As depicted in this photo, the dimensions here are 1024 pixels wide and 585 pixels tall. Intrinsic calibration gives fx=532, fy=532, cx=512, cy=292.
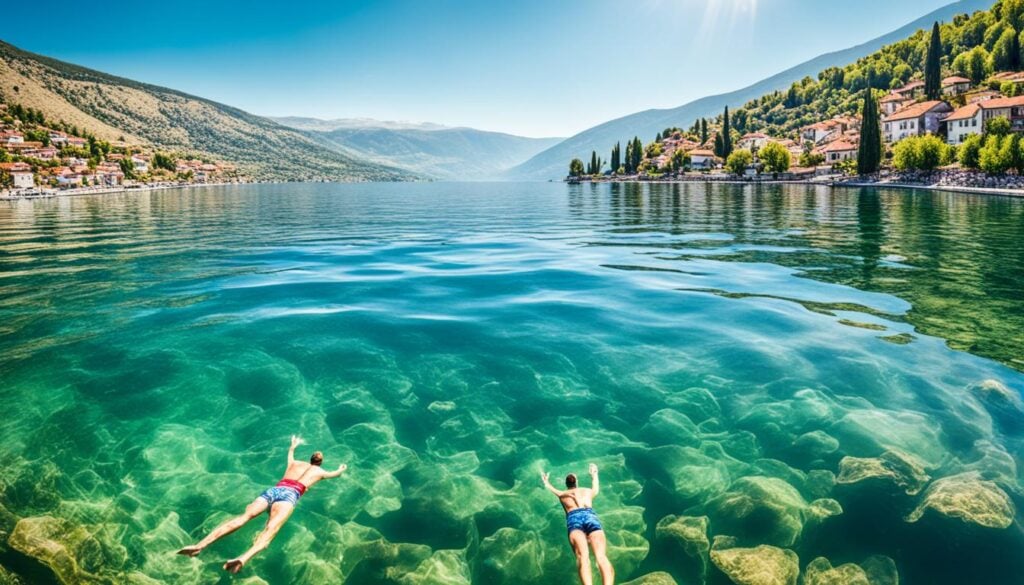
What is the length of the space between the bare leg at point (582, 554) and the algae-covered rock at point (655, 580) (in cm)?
69

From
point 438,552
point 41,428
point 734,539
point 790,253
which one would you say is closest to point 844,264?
point 790,253

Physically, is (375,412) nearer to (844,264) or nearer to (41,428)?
(41,428)

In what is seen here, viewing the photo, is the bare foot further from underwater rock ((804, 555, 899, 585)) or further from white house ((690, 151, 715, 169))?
white house ((690, 151, 715, 169))

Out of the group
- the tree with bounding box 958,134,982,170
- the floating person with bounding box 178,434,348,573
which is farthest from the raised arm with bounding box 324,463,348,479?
the tree with bounding box 958,134,982,170

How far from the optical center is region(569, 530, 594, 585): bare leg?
7.47 meters

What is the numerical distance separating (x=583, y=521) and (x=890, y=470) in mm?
6546

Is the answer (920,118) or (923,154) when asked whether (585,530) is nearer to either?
(923,154)

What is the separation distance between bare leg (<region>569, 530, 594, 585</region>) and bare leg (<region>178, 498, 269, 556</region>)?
5.13 meters

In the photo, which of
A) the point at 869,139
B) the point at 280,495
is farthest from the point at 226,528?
the point at 869,139

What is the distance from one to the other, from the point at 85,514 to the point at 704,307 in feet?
63.5

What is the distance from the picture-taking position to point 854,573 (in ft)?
26.7

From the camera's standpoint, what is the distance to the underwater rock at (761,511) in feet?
29.6

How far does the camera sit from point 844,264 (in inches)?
1150

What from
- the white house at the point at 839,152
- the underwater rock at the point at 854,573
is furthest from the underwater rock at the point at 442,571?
the white house at the point at 839,152
